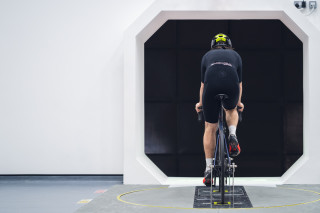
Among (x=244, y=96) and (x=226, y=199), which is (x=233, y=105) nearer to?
(x=226, y=199)

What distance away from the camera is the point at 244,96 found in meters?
7.67

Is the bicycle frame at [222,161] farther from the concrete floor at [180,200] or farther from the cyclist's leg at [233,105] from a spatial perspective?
the concrete floor at [180,200]

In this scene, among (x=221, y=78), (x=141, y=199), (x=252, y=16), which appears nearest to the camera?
(x=221, y=78)

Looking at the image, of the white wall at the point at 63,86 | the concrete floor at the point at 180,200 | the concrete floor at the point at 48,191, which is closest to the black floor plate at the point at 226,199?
the concrete floor at the point at 180,200

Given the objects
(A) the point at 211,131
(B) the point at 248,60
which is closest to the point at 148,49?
(B) the point at 248,60

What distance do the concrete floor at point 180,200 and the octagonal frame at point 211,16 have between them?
28 cm

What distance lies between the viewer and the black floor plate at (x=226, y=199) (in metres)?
4.09

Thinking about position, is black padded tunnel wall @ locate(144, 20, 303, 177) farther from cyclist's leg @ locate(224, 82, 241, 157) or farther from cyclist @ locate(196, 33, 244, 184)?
cyclist's leg @ locate(224, 82, 241, 157)

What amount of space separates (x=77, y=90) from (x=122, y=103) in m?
0.59

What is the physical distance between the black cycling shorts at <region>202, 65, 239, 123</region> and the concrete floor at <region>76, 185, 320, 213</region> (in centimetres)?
86

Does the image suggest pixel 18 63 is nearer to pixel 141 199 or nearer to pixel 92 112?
pixel 92 112

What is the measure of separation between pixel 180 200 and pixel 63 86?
256cm

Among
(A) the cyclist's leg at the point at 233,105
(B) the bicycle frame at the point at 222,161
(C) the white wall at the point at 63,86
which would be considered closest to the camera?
(B) the bicycle frame at the point at 222,161

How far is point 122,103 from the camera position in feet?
20.7
